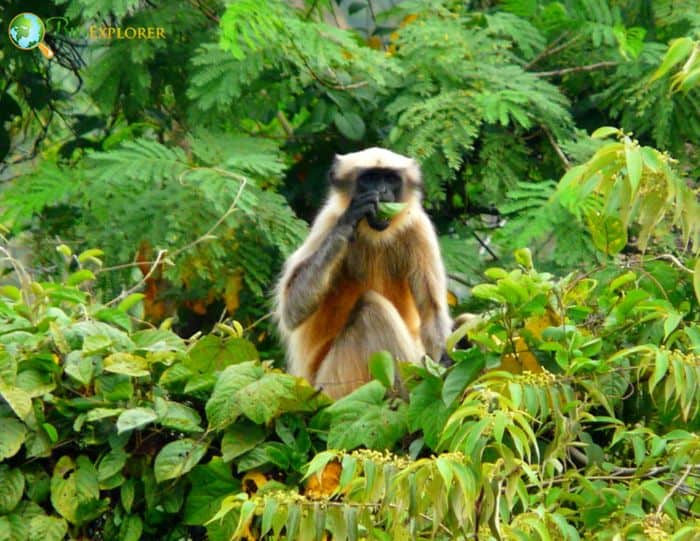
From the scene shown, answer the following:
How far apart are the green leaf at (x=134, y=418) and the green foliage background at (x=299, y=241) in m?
0.01

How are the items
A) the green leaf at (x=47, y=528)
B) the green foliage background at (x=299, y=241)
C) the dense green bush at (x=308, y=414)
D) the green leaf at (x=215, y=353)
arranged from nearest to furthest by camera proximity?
1. the green foliage background at (x=299, y=241)
2. the dense green bush at (x=308, y=414)
3. the green leaf at (x=47, y=528)
4. the green leaf at (x=215, y=353)

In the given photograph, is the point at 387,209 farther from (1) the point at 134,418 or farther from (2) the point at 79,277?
(1) the point at 134,418

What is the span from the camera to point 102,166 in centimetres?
815

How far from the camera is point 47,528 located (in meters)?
5.19

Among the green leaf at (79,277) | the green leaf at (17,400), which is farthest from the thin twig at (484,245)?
the green leaf at (17,400)

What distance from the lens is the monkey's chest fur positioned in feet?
23.6

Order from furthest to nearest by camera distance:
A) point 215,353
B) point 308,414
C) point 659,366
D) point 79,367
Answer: point 215,353 → point 308,414 → point 79,367 → point 659,366

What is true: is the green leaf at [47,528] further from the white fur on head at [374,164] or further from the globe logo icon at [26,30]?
the globe logo icon at [26,30]

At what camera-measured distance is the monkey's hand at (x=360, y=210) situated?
22.2 feet

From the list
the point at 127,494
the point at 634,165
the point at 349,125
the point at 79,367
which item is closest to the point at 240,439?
the point at 127,494

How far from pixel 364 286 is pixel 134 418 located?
7.32ft

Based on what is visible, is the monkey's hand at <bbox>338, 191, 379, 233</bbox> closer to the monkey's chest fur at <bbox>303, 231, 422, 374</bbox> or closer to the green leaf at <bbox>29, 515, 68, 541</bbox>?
the monkey's chest fur at <bbox>303, 231, 422, 374</bbox>

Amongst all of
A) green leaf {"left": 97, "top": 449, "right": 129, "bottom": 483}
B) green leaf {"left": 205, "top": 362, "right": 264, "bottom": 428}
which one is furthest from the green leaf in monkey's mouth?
green leaf {"left": 97, "top": 449, "right": 129, "bottom": 483}

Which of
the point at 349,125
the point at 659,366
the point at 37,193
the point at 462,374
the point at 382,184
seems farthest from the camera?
the point at 349,125
